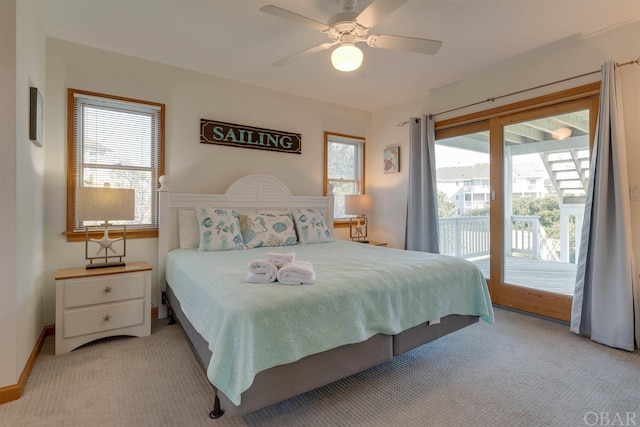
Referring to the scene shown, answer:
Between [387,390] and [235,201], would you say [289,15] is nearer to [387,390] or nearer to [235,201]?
[235,201]

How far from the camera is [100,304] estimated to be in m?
2.39

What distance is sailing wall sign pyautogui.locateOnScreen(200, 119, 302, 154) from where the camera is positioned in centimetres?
338

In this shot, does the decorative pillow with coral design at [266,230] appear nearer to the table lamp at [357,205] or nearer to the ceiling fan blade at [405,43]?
the table lamp at [357,205]

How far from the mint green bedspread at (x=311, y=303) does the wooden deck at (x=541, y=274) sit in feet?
3.75

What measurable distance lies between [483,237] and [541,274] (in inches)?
26.1

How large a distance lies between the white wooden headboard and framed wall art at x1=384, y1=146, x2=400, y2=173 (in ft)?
3.35

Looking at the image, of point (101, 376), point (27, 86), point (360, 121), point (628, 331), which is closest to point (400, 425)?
point (101, 376)

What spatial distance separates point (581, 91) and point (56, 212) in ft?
15.4

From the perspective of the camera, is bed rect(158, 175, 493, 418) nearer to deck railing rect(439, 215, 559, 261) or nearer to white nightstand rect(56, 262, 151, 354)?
white nightstand rect(56, 262, 151, 354)

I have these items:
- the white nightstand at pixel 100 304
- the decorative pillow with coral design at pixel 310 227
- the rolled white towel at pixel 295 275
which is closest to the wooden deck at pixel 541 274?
the decorative pillow with coral design at pixel 310 227

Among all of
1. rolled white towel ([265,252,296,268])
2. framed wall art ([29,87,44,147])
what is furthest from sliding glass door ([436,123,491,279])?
framed wall art ([29,87,44,147])

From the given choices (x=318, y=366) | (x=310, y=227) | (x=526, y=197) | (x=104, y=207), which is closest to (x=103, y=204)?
(x=104, y=207)

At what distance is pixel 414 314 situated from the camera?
1945 millimetres

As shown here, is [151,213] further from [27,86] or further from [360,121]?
[360,121]
